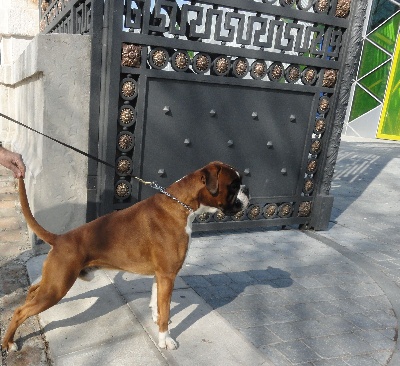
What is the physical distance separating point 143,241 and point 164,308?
Answer: 54 cm

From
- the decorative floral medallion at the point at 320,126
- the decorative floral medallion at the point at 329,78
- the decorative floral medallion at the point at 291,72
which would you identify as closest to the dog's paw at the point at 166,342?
the decorative floral medallion at the point at 291,72

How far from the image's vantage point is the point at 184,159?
5.27 meters

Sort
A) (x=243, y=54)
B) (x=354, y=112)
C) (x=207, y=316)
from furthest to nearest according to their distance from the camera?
(x=354, y=112) → (x=243, y=54) → (x=207, y=316)

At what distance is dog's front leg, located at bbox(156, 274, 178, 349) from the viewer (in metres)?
3.04

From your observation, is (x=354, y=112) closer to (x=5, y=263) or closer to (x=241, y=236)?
(x=241, y=236)

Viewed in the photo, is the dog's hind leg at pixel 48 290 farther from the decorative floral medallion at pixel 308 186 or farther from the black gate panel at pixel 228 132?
the decorative floral medallion at pixel 308 186

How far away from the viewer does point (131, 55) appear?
14.9 ft

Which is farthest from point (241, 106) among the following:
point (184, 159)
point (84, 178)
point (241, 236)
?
point (84, 178)

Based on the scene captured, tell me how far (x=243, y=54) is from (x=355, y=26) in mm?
1825

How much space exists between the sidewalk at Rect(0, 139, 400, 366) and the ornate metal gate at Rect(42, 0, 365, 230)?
2.64ft

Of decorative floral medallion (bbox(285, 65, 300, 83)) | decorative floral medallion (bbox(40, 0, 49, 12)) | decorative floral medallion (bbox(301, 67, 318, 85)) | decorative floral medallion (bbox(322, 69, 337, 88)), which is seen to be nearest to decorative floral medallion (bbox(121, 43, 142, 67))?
decorative floral medallion (bbox(285, 65, 300, 83))

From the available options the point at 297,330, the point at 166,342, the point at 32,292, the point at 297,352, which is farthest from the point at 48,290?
the point at 297,330

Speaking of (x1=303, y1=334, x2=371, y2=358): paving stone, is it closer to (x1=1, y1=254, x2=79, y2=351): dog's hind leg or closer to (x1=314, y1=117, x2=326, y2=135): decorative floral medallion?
(x1=1, y1=254, x2=79, y2=351): dog's hind leg

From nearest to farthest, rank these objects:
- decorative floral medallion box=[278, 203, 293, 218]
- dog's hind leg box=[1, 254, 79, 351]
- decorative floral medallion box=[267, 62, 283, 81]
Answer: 1. dog's hind leg box=[1, 254, 79, 351]
2. decorative floral medallion box=[267, 62, 283, 81]
3. decorative floral medallion box=[278, 203, 293, 218]
